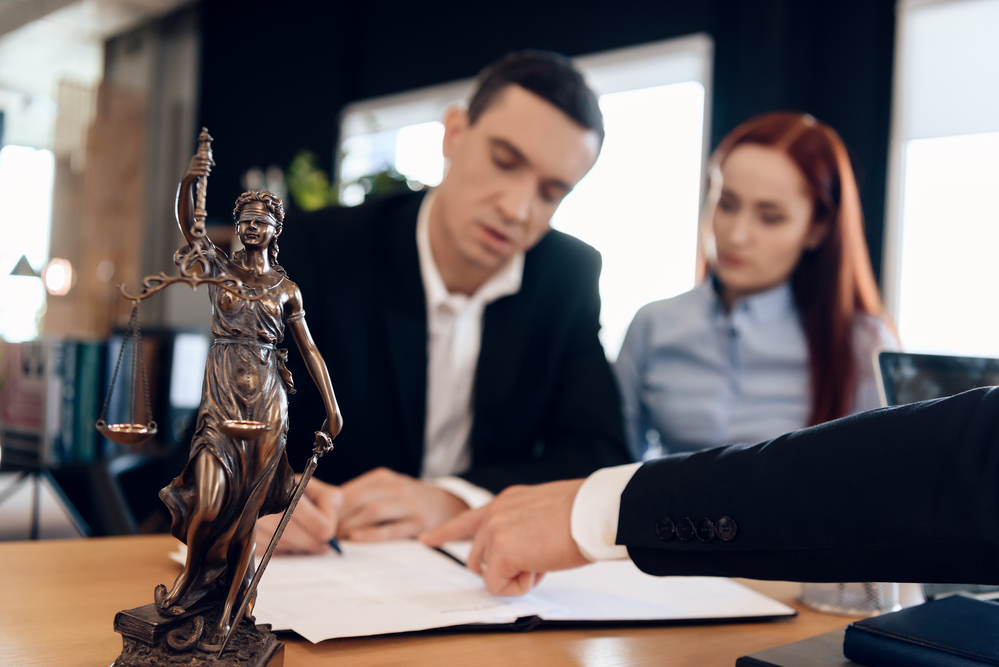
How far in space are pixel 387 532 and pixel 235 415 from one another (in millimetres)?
567

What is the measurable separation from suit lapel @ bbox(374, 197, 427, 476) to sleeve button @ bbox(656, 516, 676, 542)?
775mm

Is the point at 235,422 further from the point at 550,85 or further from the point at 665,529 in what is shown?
the point at 550,85

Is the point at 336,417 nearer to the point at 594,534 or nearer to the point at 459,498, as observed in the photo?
the point at 594,534

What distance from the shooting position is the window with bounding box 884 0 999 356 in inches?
112

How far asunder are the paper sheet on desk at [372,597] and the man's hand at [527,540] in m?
0.03

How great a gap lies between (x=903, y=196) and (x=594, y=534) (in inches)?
114

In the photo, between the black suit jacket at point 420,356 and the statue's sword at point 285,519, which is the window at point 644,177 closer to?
the black suit jacket at point 420,356

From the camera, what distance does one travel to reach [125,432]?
1.60ft

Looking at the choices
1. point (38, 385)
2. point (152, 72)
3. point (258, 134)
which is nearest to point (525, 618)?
point (38, 385)

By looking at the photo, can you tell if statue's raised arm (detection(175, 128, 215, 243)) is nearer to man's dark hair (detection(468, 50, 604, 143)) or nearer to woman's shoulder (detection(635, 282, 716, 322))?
man's dark hair (detection(468, 50, 604, 143))

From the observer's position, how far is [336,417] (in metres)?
0.54

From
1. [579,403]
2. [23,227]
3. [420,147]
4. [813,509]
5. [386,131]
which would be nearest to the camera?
[813,509]

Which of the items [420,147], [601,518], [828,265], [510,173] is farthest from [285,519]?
[420,147]

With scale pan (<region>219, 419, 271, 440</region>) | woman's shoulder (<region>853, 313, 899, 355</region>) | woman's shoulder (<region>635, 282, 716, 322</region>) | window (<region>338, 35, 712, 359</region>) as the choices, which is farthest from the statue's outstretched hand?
window (<region>338, 35, 712, 359</region>)
